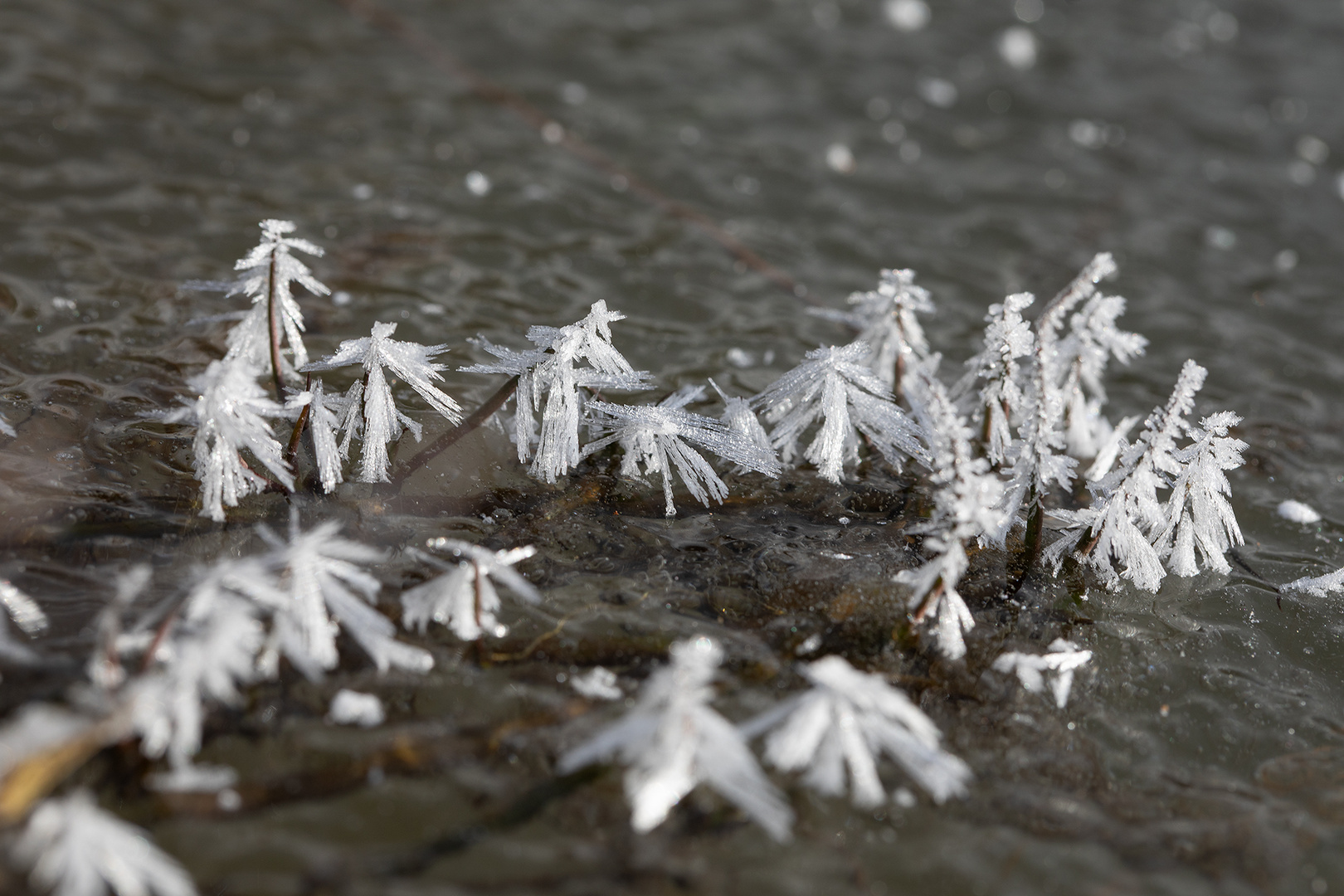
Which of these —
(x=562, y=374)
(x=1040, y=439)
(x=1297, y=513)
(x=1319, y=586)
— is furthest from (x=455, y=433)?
(x=1297, y=513)

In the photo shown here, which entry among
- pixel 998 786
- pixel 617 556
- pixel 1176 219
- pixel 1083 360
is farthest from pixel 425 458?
pixel 1176 219

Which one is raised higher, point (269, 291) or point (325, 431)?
point (269, 291)

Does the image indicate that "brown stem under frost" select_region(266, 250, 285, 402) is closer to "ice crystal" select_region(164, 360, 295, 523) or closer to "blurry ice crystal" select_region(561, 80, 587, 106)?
"ice crystal" select_region(164, 360, 295, 523)

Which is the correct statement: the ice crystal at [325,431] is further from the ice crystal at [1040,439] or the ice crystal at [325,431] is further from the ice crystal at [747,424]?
the ice crystal at [1040,439]

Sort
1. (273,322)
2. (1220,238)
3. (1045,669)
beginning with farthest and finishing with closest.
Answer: (1220,238), (273,322), (1045,669)

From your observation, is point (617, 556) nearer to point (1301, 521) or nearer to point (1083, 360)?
point (1083, 360)

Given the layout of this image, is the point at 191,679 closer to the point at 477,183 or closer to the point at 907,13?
the point at 477,183

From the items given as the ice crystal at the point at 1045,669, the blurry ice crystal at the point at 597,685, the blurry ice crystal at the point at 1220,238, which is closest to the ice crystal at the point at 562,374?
the blurry ice crystal at the point at 597,685
